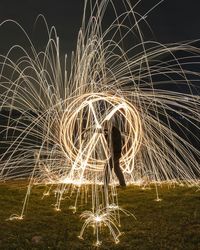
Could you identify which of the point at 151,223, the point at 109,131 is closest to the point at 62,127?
the point at 109,131

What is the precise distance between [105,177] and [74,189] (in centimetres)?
188

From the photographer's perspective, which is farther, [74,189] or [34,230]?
[74,189]

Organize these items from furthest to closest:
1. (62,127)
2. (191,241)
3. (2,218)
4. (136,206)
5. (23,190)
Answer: (23,190) → (62,127) → (136,206) → (2,218) → (191,241)

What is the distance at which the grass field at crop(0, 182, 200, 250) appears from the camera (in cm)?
789

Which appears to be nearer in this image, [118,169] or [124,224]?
[124,224]

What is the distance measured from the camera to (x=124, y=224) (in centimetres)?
914

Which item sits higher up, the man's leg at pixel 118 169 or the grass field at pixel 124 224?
the man's leg at pixel 118 169

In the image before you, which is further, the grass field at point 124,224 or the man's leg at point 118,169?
the man's leg at point 118,169

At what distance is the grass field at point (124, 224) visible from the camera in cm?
789

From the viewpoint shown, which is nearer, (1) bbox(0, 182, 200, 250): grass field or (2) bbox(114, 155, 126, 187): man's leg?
(1) bbox(0, 182, 200, 250): grass field

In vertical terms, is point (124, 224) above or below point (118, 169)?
below

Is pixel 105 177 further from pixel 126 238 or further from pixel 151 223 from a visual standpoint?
pixel 126 238

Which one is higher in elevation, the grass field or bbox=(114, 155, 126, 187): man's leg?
bbox=(114, 155, 126, 187): man's leg

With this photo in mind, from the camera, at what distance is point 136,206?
35.4 feet
